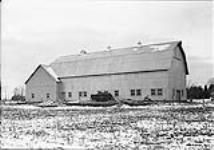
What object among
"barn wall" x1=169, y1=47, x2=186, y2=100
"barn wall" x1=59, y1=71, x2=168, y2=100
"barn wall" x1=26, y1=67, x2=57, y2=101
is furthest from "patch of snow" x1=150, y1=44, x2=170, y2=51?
"barn wall" x1=26, y1=67, x2=57, y2=101

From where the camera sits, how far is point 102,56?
2127 inches

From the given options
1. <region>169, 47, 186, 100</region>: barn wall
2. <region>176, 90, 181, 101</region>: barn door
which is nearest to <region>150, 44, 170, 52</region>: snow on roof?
<region>169, 47, 186, 100</region>: barn wall

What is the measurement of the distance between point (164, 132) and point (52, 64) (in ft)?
165

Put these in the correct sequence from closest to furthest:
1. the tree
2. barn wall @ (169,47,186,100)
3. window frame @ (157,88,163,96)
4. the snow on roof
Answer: window frame @ (157,88,163,96) < barn wall @ (169,47,186,100) < the snow on roof < the tree

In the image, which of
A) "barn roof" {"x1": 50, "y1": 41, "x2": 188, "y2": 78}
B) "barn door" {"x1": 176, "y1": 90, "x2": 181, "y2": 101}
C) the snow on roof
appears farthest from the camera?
"barn door" {"x1": 176, "y1": 90, "x2": 181, "y2": 101}

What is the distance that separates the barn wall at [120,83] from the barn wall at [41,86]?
1.75m

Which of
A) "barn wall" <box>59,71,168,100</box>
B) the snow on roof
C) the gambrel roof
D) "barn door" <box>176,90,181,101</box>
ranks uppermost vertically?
the snow on roof

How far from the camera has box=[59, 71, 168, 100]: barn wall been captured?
44844 mm

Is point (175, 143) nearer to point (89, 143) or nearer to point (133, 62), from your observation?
point (89, 143)

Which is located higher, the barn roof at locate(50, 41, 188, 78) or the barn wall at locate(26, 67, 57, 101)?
the barn roof at locate(50, 41, 188, 78)

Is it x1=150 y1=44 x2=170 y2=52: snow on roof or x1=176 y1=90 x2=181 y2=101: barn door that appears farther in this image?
x1=176 y1=90 x2=181 y2=101: barn door

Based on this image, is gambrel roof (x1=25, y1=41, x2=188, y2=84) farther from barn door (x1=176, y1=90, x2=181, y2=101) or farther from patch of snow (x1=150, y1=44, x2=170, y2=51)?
barn door (x1=176, y1=90, x2=181, y2=101)

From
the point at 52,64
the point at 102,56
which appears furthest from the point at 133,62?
the point at 52,64

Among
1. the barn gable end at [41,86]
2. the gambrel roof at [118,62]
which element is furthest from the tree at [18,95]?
the gambrel roof at [118,62]
